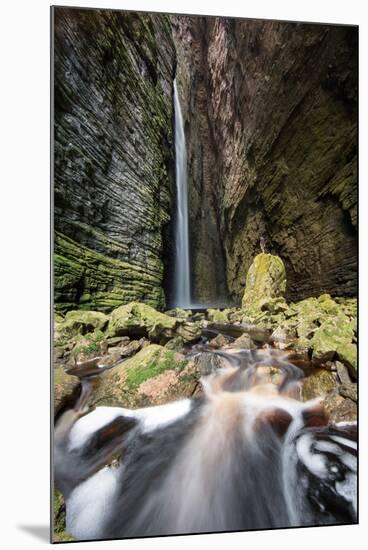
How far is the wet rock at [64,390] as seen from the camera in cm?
178

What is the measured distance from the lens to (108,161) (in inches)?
78.7

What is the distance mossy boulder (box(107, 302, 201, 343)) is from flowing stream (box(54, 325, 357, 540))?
0.57ft

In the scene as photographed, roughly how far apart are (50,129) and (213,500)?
119 inches

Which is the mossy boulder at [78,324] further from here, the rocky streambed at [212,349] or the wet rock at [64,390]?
the wet rock at [64,390]

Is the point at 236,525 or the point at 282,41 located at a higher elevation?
the point at 282,41

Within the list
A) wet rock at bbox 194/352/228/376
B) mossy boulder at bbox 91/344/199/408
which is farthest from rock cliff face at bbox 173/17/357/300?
mossy boulder at bbox 91/344/199/408

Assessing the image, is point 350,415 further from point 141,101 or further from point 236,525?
point 141,101

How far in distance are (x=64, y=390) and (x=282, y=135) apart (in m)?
2.83

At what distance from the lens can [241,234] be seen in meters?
2.74

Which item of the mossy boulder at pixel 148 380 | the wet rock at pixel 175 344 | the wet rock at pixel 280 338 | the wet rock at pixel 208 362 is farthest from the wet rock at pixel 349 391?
the wet rock at pixel 175 344

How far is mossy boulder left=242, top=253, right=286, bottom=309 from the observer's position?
7.20 feet

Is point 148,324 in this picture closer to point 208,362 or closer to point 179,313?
point 179,313

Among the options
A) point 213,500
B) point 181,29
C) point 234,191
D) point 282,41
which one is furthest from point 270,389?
point 181,29

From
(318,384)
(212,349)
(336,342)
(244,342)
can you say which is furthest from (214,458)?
(336,342)
